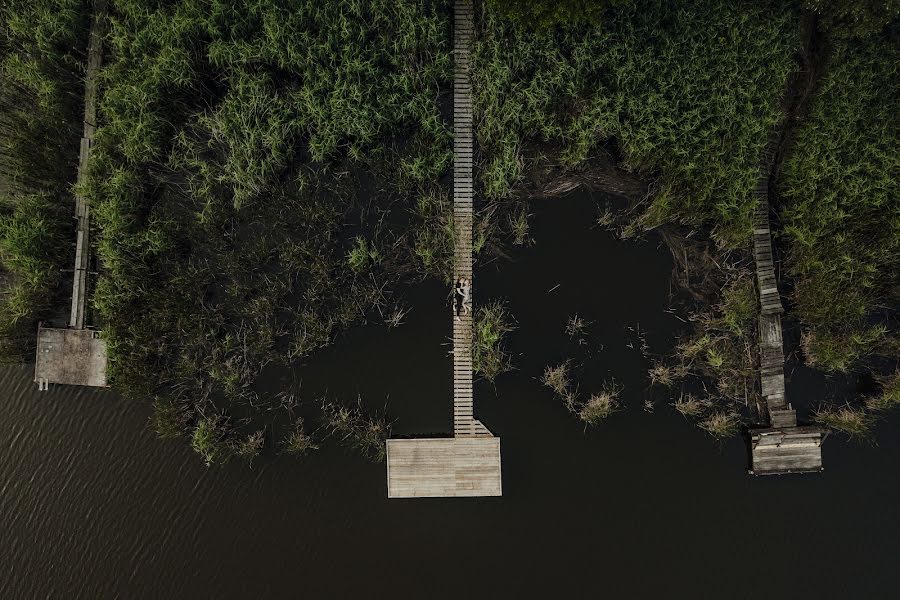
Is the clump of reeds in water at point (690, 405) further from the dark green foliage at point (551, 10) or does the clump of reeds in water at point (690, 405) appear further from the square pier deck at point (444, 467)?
the dark green foliage at point (551, 10)

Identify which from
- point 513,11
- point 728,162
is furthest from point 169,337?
point 728,162

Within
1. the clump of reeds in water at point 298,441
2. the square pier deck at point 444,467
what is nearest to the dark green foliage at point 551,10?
the square pier deck at point 444,467

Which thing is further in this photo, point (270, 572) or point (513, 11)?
point (270, 572)

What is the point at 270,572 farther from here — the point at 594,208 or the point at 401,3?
the point at 401,3

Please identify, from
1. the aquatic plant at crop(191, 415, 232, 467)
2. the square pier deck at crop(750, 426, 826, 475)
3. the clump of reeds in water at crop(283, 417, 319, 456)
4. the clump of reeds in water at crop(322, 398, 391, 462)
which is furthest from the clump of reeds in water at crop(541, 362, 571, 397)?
the aquatic plant at crop(191, 415, 232, 467)

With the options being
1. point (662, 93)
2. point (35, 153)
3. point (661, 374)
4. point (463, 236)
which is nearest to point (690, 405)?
point (661, 374)

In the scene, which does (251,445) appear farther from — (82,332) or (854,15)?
(854,15)

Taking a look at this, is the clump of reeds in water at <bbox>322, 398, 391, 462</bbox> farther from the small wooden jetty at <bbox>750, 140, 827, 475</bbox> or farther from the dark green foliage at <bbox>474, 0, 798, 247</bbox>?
the small wooden jetty at <bbox>750, 140, 827, 475</bbox>
